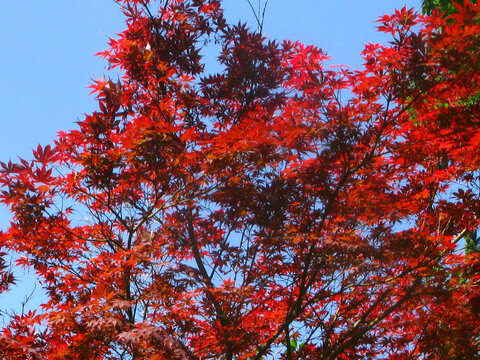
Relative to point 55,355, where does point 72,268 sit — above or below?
above

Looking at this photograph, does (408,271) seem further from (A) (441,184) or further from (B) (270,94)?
(B) (270,94)

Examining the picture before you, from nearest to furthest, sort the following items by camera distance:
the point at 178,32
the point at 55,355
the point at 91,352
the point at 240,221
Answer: the point at 55,355
the point at 91,352
the point at 240,221
the point at 178,32

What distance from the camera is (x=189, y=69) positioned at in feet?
18.6

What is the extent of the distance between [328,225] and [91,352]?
2673 millimetres

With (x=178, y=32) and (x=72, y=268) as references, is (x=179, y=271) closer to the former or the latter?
(x=72, y=268)

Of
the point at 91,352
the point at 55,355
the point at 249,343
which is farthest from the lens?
the point at 249,343

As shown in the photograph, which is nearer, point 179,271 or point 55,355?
point 55,355

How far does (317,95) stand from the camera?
4117 mm

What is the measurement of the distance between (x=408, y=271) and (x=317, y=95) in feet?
6.95

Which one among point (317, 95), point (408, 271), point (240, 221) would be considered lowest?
point (408, 271)

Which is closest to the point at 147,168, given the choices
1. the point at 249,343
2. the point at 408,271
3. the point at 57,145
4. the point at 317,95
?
the point at 57,145

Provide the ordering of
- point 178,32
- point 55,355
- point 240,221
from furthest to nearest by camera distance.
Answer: point 178,32 < point 240,221 < point 55,355

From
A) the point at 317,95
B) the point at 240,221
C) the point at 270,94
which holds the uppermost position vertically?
the point at 270,94

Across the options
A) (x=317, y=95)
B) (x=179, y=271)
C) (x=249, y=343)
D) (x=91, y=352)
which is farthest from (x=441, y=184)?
(x=91, y=352)
